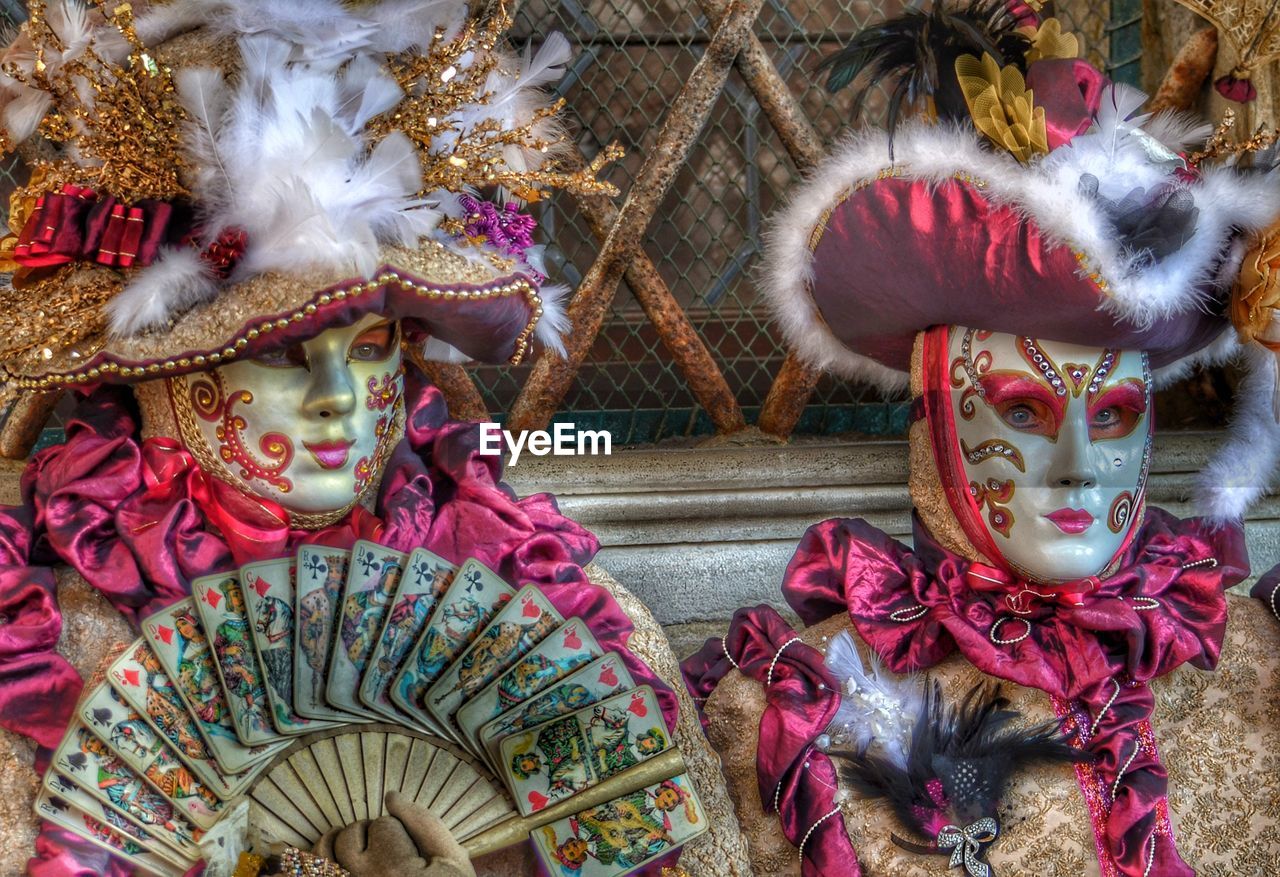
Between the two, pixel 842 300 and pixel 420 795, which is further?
pixel 842 300

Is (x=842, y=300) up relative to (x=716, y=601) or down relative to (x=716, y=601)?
up

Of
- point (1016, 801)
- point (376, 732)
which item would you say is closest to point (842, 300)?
point (1016, 801)

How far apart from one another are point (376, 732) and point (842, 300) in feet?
2.91

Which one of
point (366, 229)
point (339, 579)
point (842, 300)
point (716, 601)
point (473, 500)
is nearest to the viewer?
point (366, 229)

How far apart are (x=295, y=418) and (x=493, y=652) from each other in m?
0.38

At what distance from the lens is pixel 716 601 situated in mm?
2566

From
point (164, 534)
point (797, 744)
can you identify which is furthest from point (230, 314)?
point (797, 744)

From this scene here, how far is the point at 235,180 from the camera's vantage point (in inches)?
68.7

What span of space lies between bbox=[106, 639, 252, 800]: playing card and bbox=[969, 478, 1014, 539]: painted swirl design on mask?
1.03m

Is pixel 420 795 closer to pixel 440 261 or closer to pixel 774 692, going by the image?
pixel 774 692

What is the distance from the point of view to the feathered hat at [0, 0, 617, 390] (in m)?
1.73

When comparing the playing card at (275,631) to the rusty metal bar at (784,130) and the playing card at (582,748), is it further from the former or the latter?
the rusty metal bar at (784,130)

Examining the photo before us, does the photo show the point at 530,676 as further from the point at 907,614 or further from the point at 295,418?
the point at 907,614

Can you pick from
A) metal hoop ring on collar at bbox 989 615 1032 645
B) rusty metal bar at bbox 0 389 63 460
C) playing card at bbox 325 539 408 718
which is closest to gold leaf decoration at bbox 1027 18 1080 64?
metal hoop ring on collar at bbox 989 615 1032 645
